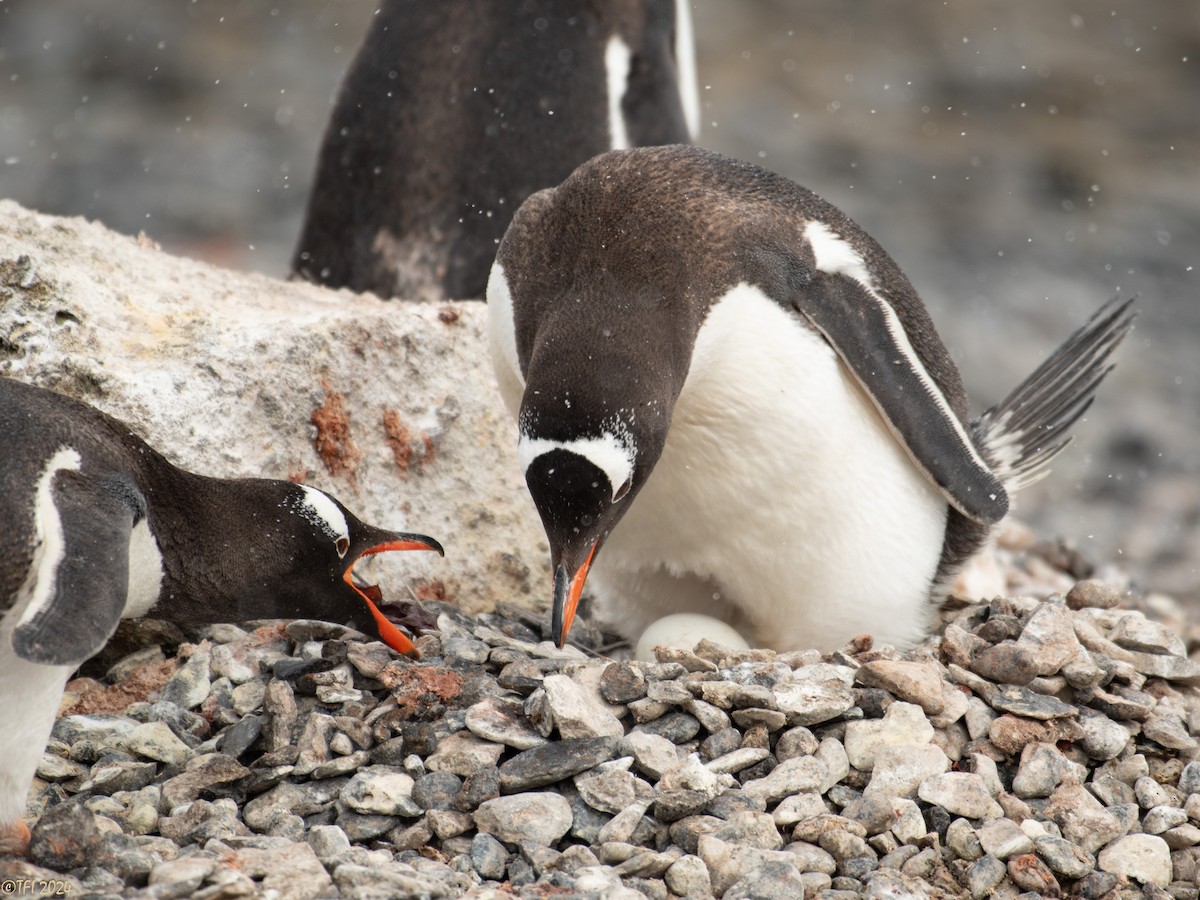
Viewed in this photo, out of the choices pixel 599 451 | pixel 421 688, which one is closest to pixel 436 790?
pixel 421 688

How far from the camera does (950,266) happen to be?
8984 millimetres

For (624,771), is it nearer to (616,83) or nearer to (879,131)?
(616,83)

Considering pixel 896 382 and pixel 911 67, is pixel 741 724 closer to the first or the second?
pixel 896 382

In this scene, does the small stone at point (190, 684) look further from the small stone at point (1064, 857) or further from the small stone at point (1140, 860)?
the small stone at point (1140, 860)

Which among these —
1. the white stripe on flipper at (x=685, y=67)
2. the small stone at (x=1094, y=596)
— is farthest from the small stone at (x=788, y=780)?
the white stripe on flipper at (x=685, y=67)

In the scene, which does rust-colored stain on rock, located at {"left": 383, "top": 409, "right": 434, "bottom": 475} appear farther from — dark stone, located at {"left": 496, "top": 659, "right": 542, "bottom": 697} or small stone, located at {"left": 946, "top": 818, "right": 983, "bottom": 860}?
small stone, located at {"left": 946, "top": 818, "right": 983, "bottom": 860}

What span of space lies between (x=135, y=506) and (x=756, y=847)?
1186 millimetres

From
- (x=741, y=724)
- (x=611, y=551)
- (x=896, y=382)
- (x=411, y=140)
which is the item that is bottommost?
(x=741, y=724)

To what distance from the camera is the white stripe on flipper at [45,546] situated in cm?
220

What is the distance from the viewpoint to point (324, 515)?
289cm

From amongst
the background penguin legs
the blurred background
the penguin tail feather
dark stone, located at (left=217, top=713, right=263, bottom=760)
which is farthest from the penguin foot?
the blurred background

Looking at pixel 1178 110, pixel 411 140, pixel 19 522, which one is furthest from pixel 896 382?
pixel 1178 110

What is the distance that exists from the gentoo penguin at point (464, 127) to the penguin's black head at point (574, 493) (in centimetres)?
226

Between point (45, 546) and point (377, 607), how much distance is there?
2.65 feet
